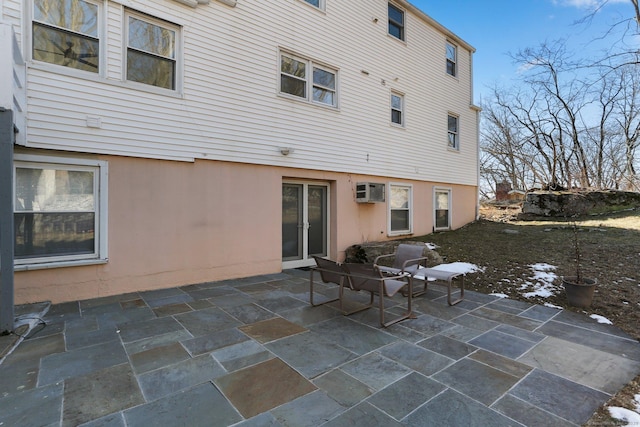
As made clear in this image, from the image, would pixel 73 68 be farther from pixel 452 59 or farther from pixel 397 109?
pixel 452 59

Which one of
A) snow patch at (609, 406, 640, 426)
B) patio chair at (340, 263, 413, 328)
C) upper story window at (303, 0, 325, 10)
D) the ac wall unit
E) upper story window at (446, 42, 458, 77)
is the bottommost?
snow patch at (609, 406, 640, 426)

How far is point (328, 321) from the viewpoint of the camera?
406cm

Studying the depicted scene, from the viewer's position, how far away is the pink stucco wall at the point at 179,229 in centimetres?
489

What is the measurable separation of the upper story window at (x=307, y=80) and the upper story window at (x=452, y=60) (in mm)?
5998

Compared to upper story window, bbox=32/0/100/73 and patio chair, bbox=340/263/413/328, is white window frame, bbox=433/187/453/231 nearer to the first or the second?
patio chair, bbox=340/263/413/328

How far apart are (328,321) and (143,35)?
18.5ft

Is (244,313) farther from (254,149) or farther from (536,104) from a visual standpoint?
(536,104)

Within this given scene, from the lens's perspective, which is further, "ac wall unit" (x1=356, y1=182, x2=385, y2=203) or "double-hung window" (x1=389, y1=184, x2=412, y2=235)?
"double-hung window" (x1=389, y1=184, x2=412, y2=235)

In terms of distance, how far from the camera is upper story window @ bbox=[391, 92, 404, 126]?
9525mm

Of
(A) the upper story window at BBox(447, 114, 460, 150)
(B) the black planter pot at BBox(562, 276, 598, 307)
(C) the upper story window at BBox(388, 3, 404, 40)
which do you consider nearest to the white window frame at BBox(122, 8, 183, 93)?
(C) the upper story window at BBox(388, 3, 404, 40)

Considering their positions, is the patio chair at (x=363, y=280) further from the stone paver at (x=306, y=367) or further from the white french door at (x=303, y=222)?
the white french door at (x=303, y=222)

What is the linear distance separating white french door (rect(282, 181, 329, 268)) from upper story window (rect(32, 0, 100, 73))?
4.12 meters

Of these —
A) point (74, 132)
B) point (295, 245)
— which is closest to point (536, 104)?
point (295, 245)

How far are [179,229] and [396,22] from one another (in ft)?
29.1
